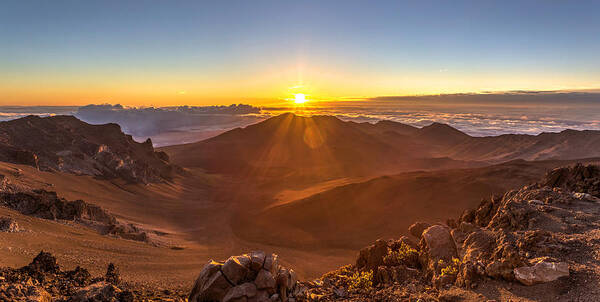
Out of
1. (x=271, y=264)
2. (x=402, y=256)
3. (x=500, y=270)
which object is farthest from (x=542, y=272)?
(x=271, y=264)

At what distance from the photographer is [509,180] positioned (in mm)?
26734

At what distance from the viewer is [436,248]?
7.94 m

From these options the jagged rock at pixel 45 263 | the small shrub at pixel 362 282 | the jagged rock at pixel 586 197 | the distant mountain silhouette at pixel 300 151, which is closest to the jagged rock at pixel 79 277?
the jagged rock at pixel 45 263

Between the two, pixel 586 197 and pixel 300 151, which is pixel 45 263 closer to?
pixel 586 197

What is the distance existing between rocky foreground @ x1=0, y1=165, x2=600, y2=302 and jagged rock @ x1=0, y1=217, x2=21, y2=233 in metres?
5.65

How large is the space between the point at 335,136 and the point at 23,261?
84.6 meters

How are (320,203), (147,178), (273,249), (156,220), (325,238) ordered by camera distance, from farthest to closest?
(147,178)
(320,203)
(156,220)
(325,238)
(273,249)

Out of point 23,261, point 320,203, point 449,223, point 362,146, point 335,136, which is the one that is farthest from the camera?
point 335,136

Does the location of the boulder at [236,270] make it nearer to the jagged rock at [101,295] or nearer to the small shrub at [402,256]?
the jagged rock at [101,295]

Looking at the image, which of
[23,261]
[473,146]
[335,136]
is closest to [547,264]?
[23,261]

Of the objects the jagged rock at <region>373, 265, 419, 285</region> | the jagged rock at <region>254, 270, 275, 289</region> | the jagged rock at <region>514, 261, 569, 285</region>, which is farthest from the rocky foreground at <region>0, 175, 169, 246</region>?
the jagged rock at <region>514, 261, 569, 285</region>

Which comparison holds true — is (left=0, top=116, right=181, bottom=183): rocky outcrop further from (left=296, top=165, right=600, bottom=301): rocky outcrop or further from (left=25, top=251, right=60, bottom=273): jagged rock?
(left=296, top=165, right=600, bottom=301): rocky outcrop

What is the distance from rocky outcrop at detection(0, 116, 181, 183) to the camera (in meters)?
26.8

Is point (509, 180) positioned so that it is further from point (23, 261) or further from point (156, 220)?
point (23, 261)
